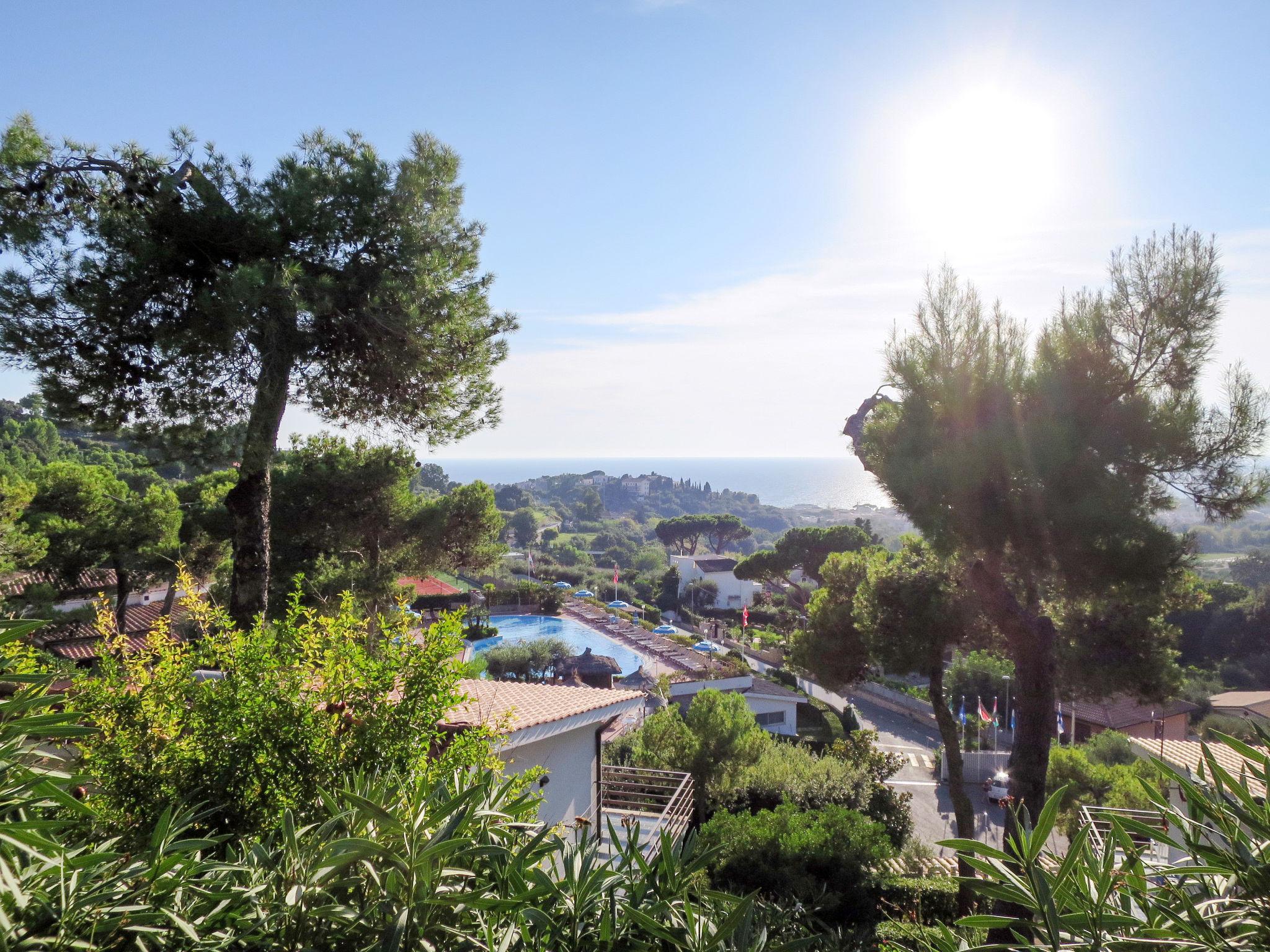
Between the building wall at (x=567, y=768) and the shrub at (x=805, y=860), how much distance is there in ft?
3.99

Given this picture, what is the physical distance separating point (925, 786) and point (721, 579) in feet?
112

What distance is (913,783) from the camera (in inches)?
655

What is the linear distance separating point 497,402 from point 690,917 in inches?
232

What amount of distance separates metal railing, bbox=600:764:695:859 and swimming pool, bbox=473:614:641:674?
697 inches

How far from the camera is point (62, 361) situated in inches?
208

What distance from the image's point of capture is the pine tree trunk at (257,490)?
5492 mm

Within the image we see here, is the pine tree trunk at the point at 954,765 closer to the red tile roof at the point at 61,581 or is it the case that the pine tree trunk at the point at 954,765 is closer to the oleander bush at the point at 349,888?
the oleander bush at the point at 349,888

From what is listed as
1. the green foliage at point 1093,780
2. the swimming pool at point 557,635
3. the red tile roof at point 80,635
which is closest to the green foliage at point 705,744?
the green foliage at point 1093,780

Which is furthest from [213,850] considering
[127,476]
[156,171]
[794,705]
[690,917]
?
[127,476]

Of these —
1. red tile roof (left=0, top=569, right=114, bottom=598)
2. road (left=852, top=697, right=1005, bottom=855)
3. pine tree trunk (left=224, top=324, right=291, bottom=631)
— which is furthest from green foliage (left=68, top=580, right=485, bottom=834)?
red tile roof (left=0, top=569, right=114, bottom=598)

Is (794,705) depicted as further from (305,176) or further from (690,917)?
(690,917)

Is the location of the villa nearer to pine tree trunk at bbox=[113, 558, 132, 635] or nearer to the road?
the road

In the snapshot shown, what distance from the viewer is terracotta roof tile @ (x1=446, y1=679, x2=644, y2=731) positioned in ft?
19.6

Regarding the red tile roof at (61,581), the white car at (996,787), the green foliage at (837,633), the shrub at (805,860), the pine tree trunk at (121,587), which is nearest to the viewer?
the shrub at (805,860)
